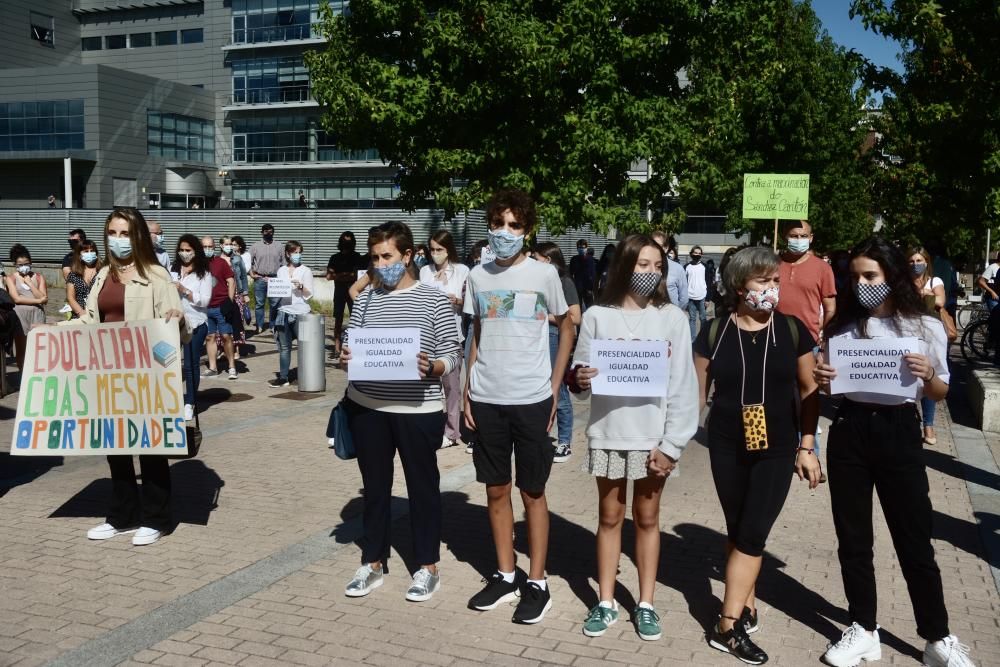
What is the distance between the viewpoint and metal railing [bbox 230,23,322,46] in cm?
6022

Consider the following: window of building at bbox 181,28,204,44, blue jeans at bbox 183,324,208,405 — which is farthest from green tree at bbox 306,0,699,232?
window of building at bbox 181,28,204,44

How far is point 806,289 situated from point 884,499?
3.23 m

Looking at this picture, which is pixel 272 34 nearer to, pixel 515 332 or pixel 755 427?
pixel 515 332

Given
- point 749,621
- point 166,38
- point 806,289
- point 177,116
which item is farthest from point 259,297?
point 166,38

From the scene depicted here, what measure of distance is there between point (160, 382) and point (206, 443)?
3200mm

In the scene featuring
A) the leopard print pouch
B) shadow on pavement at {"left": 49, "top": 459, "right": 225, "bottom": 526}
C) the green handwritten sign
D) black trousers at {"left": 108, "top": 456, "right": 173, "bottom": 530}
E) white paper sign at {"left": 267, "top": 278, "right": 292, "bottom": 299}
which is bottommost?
shadow on pavement at {"left": 49, "top": 459, "right": 225, "bottom": 526}

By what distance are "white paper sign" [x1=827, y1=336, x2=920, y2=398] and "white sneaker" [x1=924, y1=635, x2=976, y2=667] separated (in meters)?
1.06

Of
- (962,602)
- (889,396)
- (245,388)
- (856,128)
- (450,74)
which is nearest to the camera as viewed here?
(889,396)

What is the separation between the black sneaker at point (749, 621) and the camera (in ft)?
14.8

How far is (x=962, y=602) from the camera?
17.0ft

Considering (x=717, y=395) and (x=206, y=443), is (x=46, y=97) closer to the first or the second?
(x=206, y=443)

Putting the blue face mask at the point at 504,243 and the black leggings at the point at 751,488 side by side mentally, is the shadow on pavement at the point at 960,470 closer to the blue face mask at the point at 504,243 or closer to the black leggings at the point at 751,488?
the black leggings at the point at 751,488

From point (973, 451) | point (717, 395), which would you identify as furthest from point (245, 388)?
point (717, 395)

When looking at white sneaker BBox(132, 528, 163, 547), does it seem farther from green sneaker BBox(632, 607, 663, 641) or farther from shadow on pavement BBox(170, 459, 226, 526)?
green sneaker BBox(632, 607, 663, 641)
